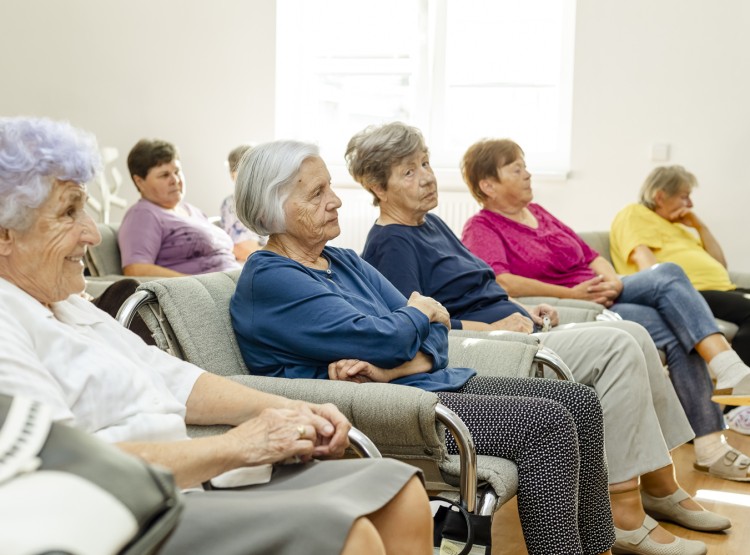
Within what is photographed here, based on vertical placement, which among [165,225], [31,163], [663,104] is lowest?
[165,225]

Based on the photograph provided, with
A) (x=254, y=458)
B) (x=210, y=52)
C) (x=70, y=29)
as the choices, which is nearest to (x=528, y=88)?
(x=210, y=52)

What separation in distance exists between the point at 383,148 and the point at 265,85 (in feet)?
12.2

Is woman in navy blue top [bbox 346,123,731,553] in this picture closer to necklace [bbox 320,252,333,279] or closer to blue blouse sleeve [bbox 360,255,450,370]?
blue blouse sleeve [bbox 360,255,450,370]

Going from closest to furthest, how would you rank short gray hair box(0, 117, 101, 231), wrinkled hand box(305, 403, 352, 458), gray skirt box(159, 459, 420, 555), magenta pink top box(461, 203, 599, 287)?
gray skirt box(159, 459, 420, 555)
short gray hair box(0, 117, 101, 231)
wrinkled hand box(305, 403, 352, 458)
magenta pink top box(461, 203, 599, 287)

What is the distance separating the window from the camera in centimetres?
608

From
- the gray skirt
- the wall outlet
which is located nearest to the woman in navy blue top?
the gray skirt

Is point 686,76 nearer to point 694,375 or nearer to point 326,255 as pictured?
point 694,375

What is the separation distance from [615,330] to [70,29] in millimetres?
4726

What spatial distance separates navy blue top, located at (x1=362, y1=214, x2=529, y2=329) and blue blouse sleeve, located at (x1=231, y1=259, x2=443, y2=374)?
0.58 m

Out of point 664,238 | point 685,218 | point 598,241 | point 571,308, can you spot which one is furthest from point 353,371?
point 685,218

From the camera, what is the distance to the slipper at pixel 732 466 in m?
3.33

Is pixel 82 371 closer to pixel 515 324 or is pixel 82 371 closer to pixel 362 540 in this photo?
pixel 362 540

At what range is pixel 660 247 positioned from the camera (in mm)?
4484

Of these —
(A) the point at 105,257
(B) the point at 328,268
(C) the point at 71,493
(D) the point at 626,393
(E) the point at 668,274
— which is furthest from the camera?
(A) the point at 105,257
